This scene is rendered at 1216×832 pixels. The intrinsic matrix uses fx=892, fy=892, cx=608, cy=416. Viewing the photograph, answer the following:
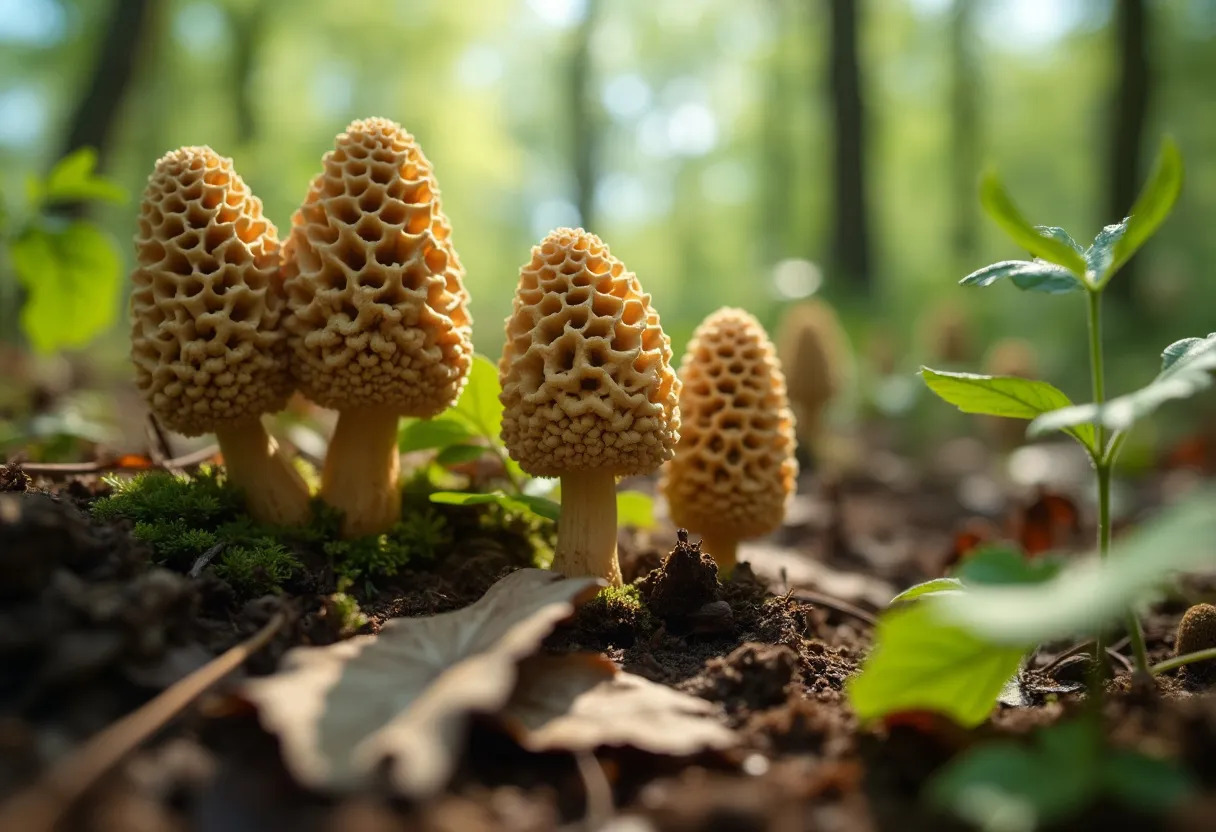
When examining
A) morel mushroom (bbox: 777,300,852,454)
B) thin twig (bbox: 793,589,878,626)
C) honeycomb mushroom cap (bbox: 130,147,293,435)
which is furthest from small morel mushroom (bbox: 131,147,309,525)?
morel mushroom (bbox: 777,300,852,454)

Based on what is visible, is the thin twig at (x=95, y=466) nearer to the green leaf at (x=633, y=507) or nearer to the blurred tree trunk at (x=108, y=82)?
the green leaf at (x=633, y=507)

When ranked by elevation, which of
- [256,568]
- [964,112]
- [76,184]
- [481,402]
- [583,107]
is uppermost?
[583,107]

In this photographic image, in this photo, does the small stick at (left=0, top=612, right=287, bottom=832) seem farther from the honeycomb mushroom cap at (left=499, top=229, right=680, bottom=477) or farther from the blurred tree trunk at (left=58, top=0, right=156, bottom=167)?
the blurred tree trunk at (left=58, top=0, right=156, bottom=167)

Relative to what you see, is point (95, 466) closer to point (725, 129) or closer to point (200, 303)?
point (200, 303)

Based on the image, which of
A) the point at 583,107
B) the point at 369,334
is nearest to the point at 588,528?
the point at 369,334

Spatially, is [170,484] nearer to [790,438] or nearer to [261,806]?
[261,806]
